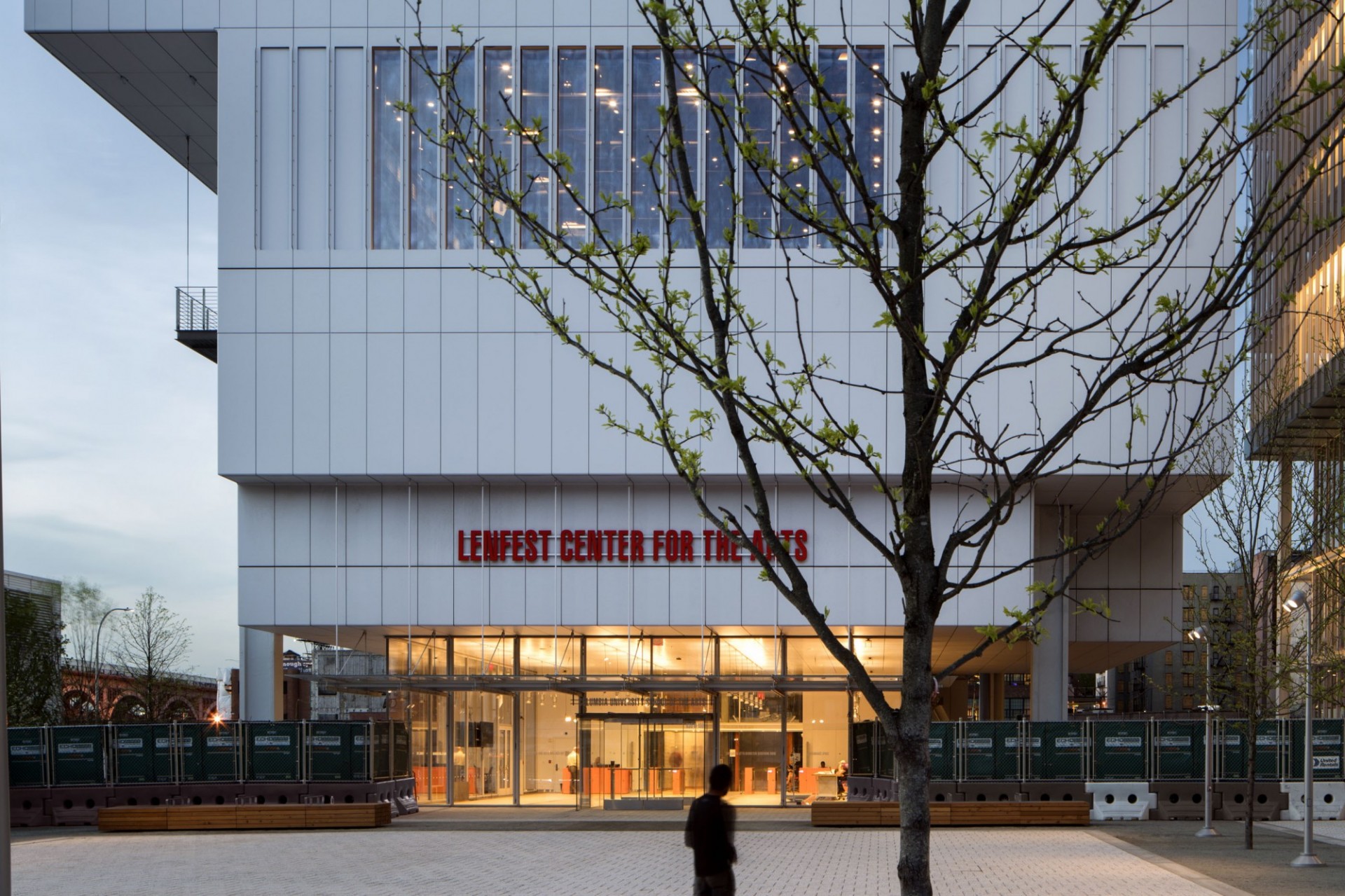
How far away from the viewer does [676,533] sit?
34.9m

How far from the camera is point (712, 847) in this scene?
11055 millimetres

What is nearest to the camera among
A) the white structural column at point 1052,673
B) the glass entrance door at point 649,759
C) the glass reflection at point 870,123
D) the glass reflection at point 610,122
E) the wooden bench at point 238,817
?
the wooden bench at point 238,817

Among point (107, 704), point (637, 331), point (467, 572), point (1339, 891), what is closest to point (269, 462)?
point (467, 572)

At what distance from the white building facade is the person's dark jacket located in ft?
73.4

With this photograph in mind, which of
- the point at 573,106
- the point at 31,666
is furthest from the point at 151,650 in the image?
the point at 573,106

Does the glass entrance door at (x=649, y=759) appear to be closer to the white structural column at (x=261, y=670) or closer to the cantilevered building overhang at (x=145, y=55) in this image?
the white structural column at (x=261, y=670)

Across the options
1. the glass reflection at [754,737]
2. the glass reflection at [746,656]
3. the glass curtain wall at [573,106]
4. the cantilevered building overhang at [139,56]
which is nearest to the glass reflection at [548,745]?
the glass reflection at [754,737]

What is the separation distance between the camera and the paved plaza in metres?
18.7

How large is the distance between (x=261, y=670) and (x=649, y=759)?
36.3 ft

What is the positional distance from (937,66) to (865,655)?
100ft

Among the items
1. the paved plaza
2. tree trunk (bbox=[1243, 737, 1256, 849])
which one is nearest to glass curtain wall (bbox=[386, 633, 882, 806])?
the paved plaza

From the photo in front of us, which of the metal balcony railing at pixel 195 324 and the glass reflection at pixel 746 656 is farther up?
the metal balcony railing at pixel 195 324

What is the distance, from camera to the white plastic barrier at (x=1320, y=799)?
29.4 meters

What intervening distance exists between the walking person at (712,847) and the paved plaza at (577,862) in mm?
7359
